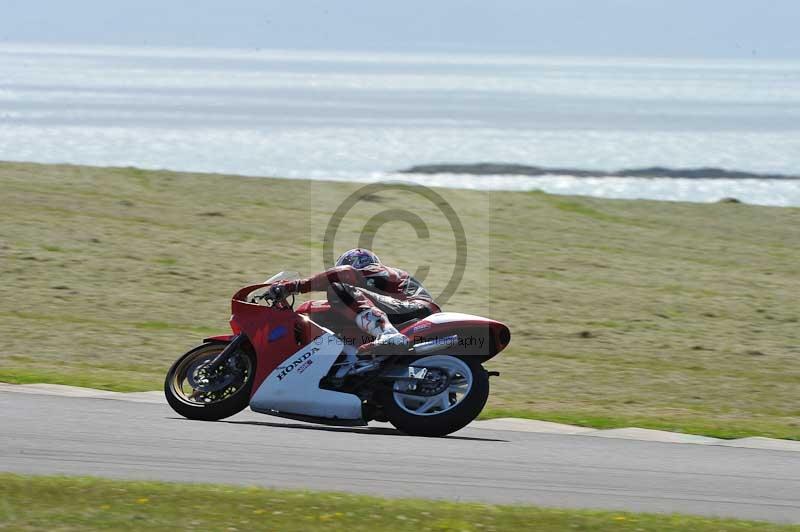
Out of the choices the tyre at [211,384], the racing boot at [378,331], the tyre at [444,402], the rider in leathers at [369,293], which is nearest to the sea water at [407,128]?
the rider in leathers at [369,293]

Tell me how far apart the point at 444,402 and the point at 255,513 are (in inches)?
142

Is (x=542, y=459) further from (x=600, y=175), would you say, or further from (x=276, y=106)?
(x=276, y=106)

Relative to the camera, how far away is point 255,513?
31.1ft

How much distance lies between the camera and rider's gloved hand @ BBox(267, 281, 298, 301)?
1305cm

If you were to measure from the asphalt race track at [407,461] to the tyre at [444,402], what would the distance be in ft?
0.61

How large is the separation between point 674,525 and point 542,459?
8.00 ft

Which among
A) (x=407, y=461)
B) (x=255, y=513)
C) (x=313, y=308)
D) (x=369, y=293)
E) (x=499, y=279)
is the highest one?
(x=499, y=279)

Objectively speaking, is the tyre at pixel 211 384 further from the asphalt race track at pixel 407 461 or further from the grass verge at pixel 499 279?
the grass verge at pixel 499 279

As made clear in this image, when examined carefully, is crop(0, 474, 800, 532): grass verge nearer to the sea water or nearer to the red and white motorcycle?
the red and white motorcycle

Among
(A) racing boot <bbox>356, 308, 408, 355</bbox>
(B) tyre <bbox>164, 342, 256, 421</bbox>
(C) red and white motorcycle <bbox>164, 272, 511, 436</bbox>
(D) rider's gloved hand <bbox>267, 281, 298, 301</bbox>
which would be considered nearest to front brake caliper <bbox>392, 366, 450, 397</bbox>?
(C) red and white motorcycle <bbox>164, 272, 511, 436</bbox>

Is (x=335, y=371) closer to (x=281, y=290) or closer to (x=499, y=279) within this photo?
(x=281, y=290)

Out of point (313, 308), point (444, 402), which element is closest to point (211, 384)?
point (313, 308)

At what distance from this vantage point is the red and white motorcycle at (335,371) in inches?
497

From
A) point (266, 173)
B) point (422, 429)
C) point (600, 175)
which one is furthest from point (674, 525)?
point (600, 175)
